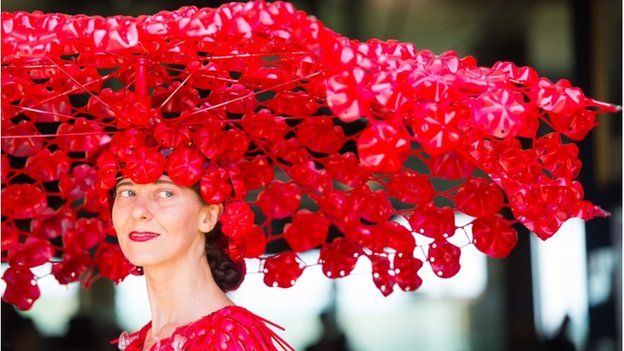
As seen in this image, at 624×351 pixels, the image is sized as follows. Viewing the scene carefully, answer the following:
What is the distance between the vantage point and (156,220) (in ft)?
6.93

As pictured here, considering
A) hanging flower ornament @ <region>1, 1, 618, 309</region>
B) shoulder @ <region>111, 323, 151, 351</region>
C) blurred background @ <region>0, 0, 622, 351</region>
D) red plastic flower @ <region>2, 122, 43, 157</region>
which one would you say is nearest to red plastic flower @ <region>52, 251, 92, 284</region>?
hanging flower ornament @ <region>1, 1, 618, 309</region>

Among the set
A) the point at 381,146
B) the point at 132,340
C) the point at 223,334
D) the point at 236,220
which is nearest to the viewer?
the point at 381,146

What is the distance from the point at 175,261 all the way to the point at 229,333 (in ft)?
0.67

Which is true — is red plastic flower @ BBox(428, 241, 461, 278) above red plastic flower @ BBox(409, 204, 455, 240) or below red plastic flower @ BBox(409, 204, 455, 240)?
below

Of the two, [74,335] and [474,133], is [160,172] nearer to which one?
[474,133]

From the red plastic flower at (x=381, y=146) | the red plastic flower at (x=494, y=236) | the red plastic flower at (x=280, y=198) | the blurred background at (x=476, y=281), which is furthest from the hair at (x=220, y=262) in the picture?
the blurred background at (x=476, y=281)

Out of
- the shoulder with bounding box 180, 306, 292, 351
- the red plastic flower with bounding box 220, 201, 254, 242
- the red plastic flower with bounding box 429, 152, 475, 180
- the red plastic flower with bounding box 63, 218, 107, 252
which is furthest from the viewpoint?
the red plastic flower with bounding box 63, 218, 107, 252

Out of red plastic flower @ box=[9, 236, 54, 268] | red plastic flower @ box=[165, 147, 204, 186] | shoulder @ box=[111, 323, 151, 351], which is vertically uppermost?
red plastic flower @ box=[165, 147, 204, 186]

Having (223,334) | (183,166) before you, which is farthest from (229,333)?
(183,166)

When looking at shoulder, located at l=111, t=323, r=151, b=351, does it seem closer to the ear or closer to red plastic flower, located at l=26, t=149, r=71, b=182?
the ear

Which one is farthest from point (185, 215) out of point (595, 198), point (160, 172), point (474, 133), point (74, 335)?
point (74, 335)

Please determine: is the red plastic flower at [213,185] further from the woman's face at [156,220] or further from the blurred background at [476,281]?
the blurred background at [476,281]

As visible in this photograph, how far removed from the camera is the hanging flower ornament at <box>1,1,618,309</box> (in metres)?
1.71

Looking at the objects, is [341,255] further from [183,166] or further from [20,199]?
[20,199]
